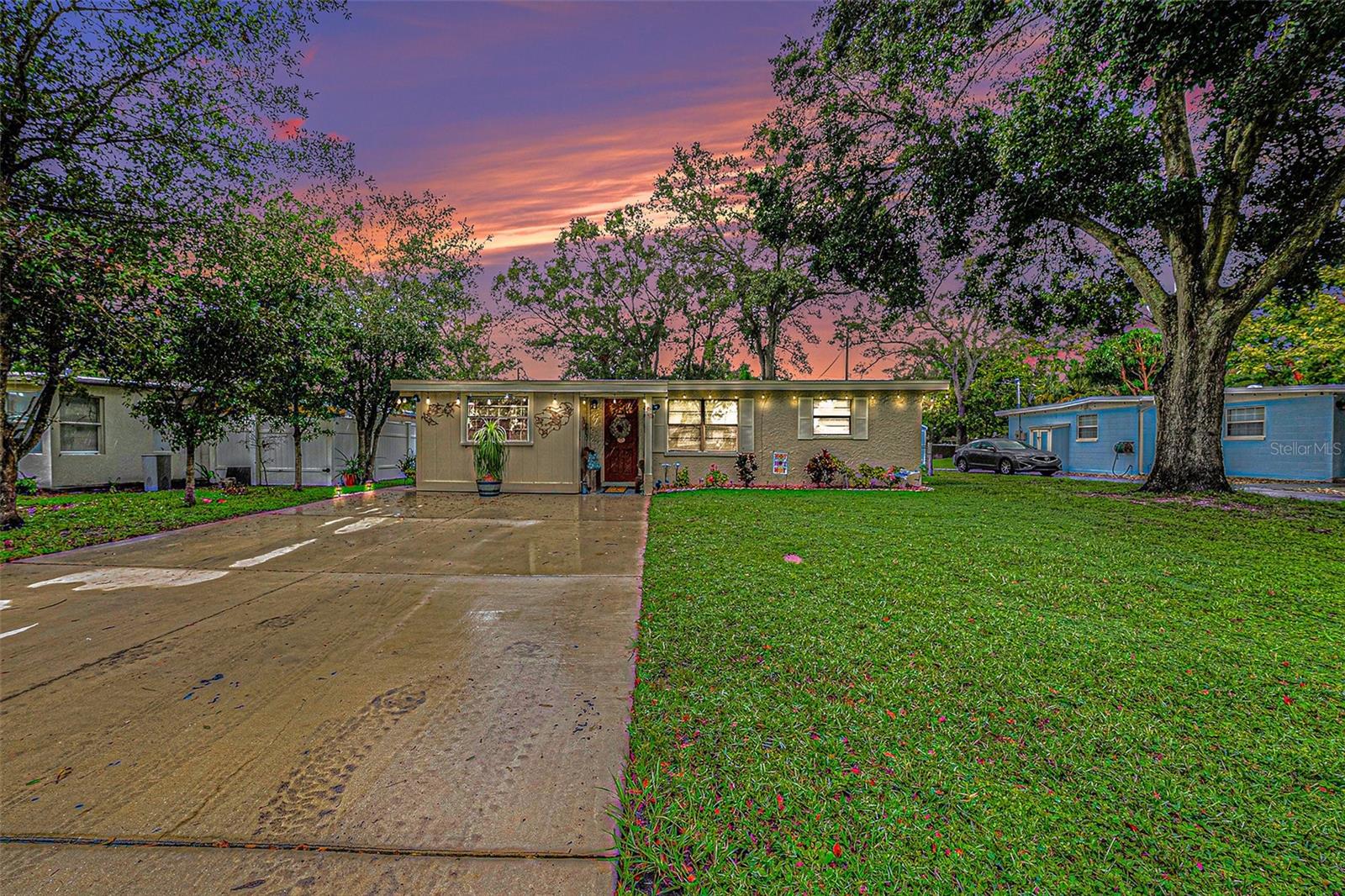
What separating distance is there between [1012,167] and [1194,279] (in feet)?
16.7

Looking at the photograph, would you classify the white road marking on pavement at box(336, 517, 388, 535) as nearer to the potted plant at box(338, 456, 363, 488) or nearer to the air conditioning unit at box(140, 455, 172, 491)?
the potted plant at box(338, 456, 363, 488)

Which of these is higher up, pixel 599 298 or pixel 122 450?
pixel 599 298

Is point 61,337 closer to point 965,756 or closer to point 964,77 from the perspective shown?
point 965,756

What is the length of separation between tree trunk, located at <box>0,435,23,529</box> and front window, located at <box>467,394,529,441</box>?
654 centimetres

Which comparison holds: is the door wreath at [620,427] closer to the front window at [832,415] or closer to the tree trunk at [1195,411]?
the front window at [832,415]

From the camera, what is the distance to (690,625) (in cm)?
331

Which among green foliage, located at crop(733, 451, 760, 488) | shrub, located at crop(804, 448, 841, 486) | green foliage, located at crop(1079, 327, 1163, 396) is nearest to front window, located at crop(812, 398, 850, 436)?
shrub, located at crop(804, 448, 841, 486)

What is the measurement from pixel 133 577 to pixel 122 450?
473 inches

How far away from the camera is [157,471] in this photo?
1212 centimetres

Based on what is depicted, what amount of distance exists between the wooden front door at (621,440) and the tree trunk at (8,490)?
9485mm

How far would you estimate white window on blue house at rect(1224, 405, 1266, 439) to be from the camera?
14.8 m

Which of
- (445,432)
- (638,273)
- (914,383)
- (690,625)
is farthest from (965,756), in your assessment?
(638,273)

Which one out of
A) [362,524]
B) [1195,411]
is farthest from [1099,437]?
[362,524]

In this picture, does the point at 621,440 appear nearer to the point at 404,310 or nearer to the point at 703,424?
the point at 703,424
